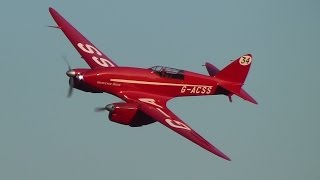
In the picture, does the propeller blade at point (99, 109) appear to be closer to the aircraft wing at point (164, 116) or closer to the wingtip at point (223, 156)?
the aircraft wing at point (164, 116)

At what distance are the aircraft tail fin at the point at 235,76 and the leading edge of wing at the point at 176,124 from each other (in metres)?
6.59

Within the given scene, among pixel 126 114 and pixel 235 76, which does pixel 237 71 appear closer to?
pixel 235 76

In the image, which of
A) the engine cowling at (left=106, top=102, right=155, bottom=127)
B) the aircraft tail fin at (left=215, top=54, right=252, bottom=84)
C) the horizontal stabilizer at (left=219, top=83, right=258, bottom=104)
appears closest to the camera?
the engine cowling at (left=106, top=102, right=155, bottom=127)

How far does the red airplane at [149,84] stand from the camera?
113 feet

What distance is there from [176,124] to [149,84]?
236 inches

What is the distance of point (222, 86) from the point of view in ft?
137

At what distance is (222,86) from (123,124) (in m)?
10.2

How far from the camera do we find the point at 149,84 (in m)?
39.2

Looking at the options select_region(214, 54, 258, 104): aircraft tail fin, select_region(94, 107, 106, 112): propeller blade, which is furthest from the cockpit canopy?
select_region(94, 107, 106, 112): propeller blade

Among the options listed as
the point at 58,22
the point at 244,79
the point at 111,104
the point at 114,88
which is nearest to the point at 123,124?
the point at 111,104

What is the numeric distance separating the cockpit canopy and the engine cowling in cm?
520

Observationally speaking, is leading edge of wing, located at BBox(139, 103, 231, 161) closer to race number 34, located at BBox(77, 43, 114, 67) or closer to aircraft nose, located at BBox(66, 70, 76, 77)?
aircraft nose, located at BBox(66, 70, 76, 77)

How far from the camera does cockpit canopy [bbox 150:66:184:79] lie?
131 ft

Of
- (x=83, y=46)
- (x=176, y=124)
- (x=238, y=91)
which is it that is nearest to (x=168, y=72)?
(x=238, y=91)
